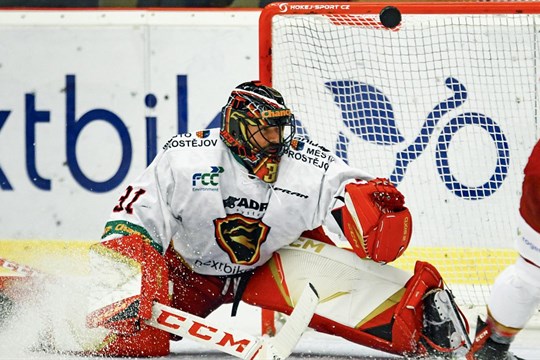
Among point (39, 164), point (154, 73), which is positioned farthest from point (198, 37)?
point (39, 164)

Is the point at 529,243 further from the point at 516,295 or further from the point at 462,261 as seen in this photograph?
the point at 462,261

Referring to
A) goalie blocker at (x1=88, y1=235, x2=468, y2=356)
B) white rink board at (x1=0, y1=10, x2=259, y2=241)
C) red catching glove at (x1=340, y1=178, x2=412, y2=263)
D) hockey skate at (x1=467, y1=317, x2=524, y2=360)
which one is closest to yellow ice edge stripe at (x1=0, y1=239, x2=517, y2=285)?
white rink board at (x1=0, y1=10, x2=259, y2=241)

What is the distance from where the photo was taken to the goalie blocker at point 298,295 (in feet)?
10.8

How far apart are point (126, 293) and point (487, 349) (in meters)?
1.06

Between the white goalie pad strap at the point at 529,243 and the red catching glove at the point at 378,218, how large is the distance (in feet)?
1.64

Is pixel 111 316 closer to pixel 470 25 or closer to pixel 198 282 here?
pixel 198 282

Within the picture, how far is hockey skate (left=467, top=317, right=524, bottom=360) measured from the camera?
3.13m

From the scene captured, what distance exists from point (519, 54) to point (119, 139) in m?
1.89

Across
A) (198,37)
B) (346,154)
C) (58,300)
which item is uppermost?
(198,37)

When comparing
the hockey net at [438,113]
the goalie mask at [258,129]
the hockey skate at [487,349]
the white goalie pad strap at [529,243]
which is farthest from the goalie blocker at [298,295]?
the hockey net at [438,113]

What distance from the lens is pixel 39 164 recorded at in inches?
204

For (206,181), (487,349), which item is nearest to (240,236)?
(206,181)

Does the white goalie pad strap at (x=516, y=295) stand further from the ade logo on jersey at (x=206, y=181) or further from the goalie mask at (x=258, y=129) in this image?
the ade logo on jersey at (x=206, y=181)

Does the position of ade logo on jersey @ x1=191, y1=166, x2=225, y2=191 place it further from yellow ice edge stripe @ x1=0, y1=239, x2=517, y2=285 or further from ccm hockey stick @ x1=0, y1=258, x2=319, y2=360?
yellow ice edge stripe @ x1=0, y1=239, x2=517, y2=285
